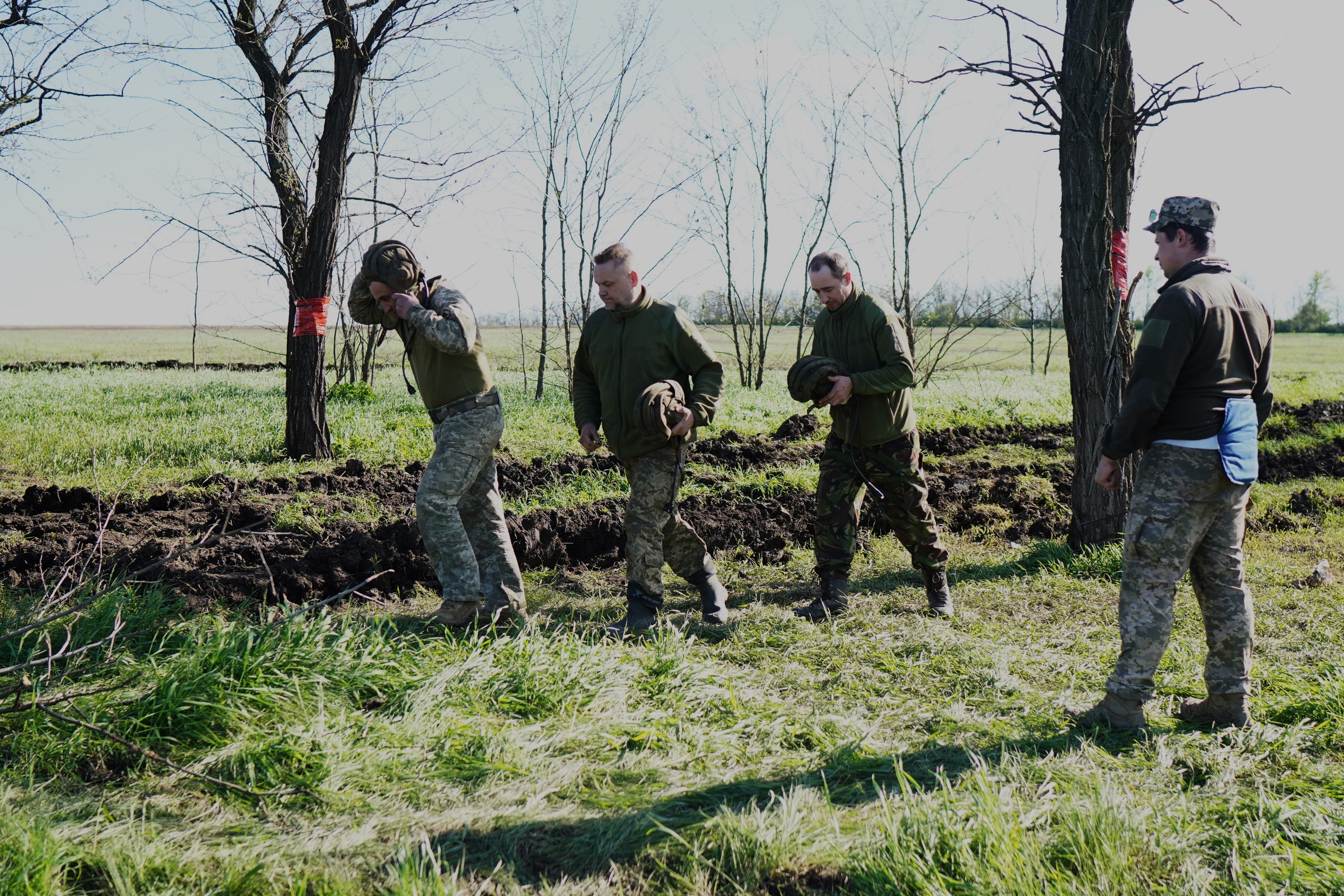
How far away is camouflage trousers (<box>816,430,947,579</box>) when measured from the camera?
19.5ft

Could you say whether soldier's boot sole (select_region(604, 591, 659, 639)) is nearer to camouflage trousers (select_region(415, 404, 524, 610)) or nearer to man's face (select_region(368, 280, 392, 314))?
camouflage trousers (select_region(415, 404, 524, 610))

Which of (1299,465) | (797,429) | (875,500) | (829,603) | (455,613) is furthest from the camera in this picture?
(797,429)

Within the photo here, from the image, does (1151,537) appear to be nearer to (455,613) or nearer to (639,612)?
(639,612)

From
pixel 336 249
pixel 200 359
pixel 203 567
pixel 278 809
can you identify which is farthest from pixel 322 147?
pixel 200 359

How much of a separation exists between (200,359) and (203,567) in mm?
35001

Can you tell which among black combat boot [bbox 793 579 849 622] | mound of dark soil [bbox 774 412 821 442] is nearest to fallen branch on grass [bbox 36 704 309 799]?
black combat boot [bbox 793 579 849 622]

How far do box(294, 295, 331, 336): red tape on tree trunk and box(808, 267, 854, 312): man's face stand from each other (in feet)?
21.4

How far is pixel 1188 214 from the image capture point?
412 cm

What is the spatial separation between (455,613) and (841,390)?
2.55 metres

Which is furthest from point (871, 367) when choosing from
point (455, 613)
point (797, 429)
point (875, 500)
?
point (797, 429)

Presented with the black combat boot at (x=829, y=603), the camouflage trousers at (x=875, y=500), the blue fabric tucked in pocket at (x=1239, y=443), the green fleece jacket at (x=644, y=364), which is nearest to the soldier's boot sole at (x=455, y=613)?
the green fleece jacket at (x=644, y=364)

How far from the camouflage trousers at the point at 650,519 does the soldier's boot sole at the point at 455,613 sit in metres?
0.91

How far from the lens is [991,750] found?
156 inches

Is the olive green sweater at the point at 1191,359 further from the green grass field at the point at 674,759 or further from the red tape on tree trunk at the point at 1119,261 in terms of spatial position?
the red tape on tree trunk at the point at 1119,261
